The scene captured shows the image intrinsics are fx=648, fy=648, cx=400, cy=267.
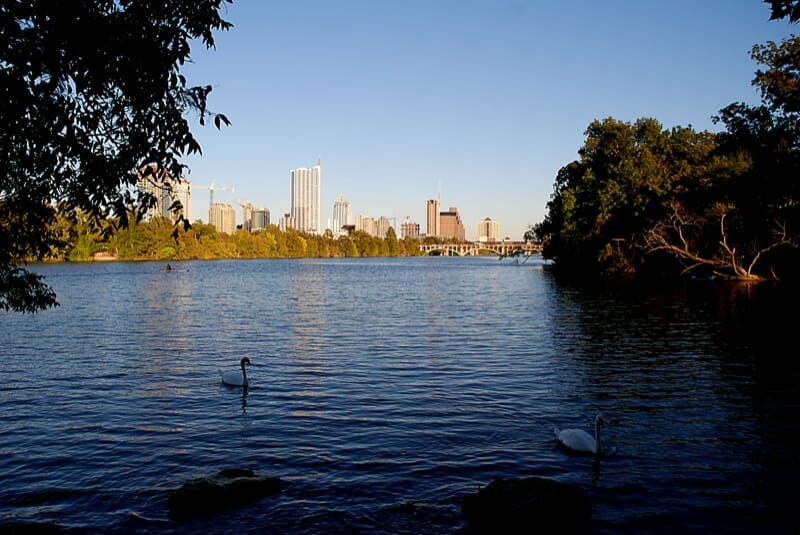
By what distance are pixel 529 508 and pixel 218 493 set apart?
5.42m

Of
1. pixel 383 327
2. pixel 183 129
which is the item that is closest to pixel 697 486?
pixel 183 129

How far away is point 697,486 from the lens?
41.2ft

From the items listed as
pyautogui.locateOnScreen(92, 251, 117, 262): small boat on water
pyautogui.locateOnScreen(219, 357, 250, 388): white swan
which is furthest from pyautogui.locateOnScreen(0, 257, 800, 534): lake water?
pyautogui.locateOnScreen(92, 251, 117, 262): small boat on water

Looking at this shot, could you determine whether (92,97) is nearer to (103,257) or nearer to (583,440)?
(583,440)

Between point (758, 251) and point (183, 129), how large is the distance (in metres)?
74.5

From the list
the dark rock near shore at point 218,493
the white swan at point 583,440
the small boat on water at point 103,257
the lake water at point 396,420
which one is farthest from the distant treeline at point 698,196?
the small boat on water at point 103,257

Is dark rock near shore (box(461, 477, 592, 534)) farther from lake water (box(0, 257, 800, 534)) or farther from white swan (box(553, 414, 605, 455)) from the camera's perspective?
white swan (box(553, 414, 605, 455))

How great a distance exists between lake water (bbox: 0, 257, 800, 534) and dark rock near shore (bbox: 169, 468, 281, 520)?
264 millimetres

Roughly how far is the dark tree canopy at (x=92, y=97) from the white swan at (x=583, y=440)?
10119 mm

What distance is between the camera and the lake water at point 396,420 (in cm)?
1165

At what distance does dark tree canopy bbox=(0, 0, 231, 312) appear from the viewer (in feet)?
25.4

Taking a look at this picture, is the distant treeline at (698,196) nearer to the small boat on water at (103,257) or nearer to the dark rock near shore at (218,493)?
the dark rock near shore at (218,493)

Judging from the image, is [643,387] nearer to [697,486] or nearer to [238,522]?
[697,486]

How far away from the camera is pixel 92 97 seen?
940 cm
